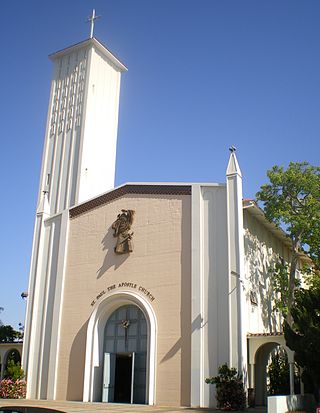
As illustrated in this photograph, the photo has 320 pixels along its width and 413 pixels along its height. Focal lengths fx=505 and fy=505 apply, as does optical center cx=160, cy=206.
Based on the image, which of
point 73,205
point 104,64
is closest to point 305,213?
point 73,205

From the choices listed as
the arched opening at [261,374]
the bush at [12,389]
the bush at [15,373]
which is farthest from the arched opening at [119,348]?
the arched opening at [261,374]

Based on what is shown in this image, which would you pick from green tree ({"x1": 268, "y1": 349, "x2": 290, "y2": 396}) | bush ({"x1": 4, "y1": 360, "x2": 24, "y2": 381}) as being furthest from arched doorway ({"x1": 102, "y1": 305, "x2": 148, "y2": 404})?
green tree ({"x1": 268, "y1": 349, "x2": 290, "y2": 396})

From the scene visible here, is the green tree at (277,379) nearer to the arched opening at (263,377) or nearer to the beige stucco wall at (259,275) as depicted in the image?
the arched opening at (263,377)

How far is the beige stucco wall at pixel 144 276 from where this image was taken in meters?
20.1

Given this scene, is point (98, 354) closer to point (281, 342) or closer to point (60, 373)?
point (60, 373)

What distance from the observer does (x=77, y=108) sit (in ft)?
102

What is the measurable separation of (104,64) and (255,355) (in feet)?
70.4

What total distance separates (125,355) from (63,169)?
12.5 meters

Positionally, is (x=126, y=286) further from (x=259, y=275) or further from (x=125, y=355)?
(x=259, y=275)

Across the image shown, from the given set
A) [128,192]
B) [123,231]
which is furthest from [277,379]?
[128,192]

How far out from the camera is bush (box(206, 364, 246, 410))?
58.7 feet

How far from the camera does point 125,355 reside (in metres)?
22.4

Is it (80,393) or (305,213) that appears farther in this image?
(305,213)

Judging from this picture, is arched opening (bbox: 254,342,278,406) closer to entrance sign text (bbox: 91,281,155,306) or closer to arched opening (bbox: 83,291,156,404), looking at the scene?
arched opening (bbox: 83,291,156,404)
